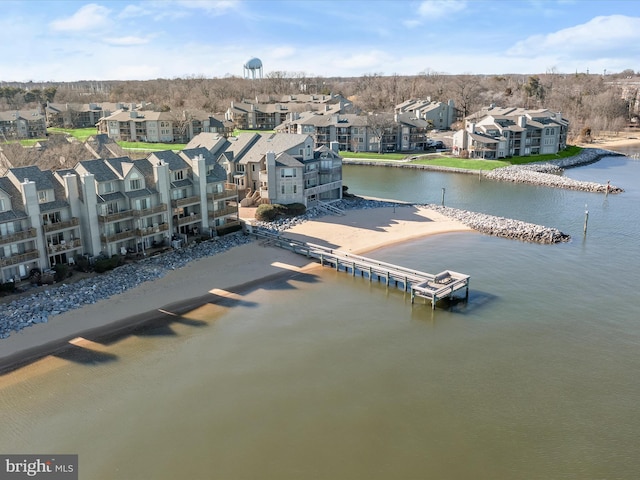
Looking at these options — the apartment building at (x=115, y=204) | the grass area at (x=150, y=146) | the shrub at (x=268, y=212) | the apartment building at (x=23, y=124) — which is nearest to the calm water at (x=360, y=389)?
the apartment building at (x=115, y=204)

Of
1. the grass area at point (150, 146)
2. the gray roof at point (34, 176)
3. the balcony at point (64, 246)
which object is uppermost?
the gray roof at point (34, 176)

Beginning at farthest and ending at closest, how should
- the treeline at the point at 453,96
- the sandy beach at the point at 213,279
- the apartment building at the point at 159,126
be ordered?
the treeline at the point at 453,96 < the apartment building at the point at 159,126 < the sandy beach at the point at 213,279

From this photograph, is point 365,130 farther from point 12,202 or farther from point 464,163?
point 12,202

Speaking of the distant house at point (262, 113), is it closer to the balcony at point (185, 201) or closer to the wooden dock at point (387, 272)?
the balcony at point (185, 201)

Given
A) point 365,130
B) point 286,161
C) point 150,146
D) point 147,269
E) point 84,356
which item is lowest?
point 84,356

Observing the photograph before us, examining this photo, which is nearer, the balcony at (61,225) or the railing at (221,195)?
the balcony at (61,225)

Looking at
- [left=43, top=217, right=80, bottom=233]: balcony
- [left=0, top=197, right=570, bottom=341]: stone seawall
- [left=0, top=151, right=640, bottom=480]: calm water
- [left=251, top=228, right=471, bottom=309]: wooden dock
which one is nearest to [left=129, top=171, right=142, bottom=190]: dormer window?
[left=43, top=217, right=80, bottom=233]: balcony

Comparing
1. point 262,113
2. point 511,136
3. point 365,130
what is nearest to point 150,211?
point 365,130
